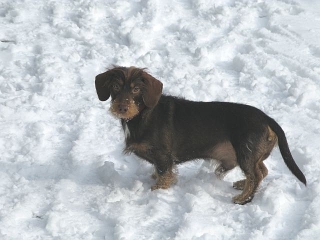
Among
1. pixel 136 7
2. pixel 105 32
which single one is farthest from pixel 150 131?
pixel 136 7

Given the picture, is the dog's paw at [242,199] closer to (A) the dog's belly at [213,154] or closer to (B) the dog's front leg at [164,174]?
(A) the dog's belly at [213,154]

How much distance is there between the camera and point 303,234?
418 centimetres

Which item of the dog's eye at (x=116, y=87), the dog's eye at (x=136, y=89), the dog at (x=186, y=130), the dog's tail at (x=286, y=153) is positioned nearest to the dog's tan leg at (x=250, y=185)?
the dog at (x=186, y=130)

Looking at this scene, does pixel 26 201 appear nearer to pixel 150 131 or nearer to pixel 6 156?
pixel 6 156

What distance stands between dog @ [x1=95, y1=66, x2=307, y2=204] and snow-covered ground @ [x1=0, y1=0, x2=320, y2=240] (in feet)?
0.75

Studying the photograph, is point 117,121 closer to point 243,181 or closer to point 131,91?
point 131,91

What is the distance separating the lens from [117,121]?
19.7 ft

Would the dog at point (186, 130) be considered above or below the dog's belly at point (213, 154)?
above

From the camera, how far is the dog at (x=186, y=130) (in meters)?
4.64

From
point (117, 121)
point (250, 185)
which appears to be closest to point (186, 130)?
point (250, 185)

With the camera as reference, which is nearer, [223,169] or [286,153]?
[286,153]

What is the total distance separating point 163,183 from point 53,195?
3.32ft

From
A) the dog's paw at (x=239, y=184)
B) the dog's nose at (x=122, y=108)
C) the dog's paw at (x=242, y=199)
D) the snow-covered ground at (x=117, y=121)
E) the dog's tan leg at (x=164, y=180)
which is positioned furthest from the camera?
Answer: the dog's paw at (x=239, y=184)

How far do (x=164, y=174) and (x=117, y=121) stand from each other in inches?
50.0
